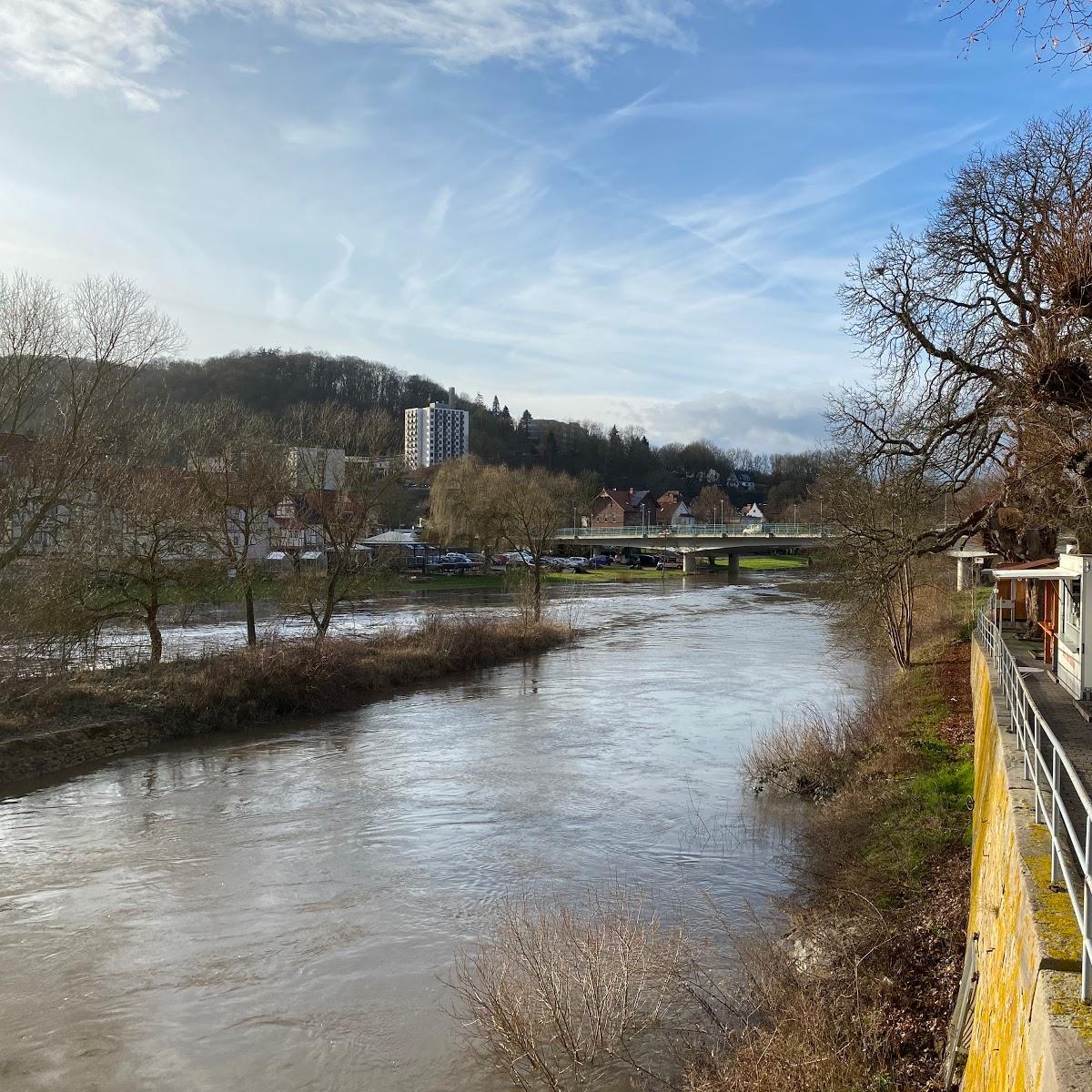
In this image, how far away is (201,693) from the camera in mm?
23219

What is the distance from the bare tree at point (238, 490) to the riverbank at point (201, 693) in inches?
121

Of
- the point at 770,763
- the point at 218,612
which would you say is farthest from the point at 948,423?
the point at 218,612

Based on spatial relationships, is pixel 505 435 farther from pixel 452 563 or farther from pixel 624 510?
pixel 452 563

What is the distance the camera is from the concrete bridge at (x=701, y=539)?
74.6m

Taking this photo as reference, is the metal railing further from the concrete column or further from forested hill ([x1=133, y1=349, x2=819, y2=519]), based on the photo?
forested hill ([x1=133, y1=349, x2=819, y2=519])

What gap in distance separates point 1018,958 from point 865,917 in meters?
5.24

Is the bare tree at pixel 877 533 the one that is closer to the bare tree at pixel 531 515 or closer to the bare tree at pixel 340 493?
the bare tree at pixel 340 493

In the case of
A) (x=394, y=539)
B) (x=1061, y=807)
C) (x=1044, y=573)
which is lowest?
(x=1061, y=807)

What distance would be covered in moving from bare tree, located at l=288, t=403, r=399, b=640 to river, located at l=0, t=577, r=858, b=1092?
7199 millimetres

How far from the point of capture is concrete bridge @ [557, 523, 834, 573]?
7456 cm

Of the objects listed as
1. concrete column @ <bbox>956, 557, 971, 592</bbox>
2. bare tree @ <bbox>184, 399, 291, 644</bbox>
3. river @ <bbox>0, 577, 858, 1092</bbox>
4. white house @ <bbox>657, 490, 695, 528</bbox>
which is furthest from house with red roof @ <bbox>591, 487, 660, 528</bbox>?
river @ <bbox>0, 577, 858, 1092</bbox>

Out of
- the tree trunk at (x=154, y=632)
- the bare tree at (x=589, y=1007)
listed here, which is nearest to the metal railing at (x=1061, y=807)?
the bare tree at (x=589, y=1007)

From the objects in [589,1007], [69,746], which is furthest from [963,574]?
[589,1007]

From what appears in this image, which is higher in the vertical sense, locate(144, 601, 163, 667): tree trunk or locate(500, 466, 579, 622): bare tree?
locate(500, 466, 579, 622): bare tree
